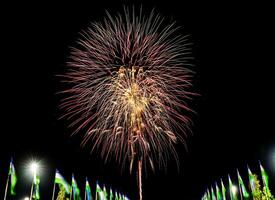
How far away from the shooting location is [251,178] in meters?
34.0

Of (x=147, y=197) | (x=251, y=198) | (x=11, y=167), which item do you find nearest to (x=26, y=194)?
(x=11, y=167)

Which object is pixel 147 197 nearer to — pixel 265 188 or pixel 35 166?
pixel 265 188

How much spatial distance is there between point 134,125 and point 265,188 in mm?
19999

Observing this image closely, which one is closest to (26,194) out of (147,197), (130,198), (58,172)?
(58,172)

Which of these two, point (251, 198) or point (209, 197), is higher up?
point (209, 197)

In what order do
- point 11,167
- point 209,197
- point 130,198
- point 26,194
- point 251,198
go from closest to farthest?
point 11,167
point 251,198
point 26,194
point 209,197
point 130,198

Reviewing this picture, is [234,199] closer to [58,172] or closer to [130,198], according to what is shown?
[58,172]

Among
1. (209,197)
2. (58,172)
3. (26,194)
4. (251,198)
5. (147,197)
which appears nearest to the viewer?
(58,172)

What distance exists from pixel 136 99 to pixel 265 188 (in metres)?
20.6

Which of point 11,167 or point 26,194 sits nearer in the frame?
point 11,167

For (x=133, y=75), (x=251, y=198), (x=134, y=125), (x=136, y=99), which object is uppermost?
(x=133, y=75)

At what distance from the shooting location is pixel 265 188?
109 ft

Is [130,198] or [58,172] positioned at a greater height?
[130,198]

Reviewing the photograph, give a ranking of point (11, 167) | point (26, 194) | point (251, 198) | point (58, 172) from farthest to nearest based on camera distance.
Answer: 1. point (26, 194)
2. point (251, 198)
3. point (58, 172)
4. point (11, 167)
